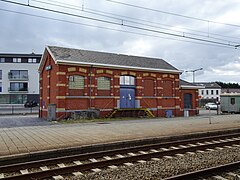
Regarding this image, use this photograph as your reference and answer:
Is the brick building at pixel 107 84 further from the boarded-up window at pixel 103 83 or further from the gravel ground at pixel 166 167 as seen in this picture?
the gravel ground at pixel 166 167

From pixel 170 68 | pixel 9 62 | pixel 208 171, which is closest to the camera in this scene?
pixel 208 171

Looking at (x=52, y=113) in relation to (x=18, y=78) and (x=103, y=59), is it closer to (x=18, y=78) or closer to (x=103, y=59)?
(x=103, y=59)

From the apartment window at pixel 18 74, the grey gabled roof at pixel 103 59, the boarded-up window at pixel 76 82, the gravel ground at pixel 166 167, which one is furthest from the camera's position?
the apartment window at pixel 18 74

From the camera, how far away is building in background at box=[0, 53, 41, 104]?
6206 centimetres

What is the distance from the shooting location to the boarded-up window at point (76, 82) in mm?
24375

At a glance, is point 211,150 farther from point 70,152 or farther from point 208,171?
point 70,152

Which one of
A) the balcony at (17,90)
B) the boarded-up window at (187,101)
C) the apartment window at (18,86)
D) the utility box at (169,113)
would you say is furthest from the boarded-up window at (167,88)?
the apartment window at (18,86)

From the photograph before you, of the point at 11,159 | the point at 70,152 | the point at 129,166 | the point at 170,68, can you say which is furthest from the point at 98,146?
the point at 170,68

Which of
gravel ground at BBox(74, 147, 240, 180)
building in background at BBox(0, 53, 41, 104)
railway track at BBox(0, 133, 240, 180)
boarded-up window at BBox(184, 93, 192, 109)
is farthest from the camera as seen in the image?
building in background at BBox(0, 53, 41, 104)

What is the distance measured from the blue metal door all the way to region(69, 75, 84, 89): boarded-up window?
471 cm

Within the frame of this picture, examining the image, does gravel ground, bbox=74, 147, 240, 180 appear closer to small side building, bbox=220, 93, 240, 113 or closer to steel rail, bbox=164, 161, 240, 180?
steel rail, bbox=164, 161, 240, 180

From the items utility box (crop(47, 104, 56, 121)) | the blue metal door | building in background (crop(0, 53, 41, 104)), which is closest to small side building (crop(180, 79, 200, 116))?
the blue metal door

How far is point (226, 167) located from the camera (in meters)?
7.29

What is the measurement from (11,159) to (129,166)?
3.67 meters
